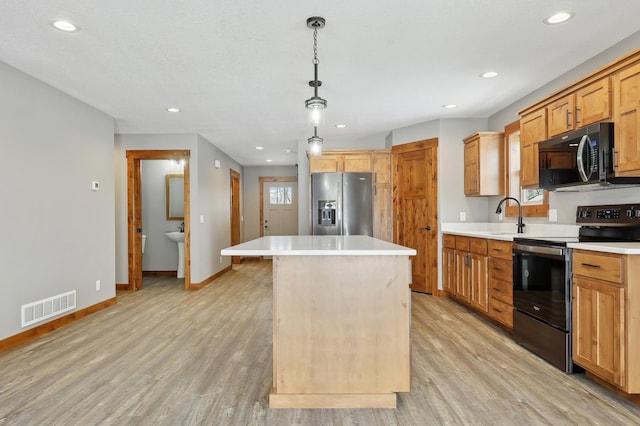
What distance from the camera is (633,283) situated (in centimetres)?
207

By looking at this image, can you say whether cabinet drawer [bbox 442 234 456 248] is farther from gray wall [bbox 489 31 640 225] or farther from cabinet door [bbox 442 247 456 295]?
gray wall [bbox 489 31 640 225]

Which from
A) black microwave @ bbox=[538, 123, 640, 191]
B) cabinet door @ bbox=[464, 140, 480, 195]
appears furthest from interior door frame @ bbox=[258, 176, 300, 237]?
black microwave @ bbox=[538, 123, 640, 191]

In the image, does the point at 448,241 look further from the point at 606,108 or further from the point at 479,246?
the point at 606,108

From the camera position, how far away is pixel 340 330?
2.11 meters

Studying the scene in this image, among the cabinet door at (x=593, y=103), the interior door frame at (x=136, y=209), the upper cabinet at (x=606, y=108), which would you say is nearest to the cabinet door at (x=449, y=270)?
the upper cabinet at (x=606, y=108)

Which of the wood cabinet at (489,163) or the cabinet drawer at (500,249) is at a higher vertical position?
the wood cabinet at (489,163)

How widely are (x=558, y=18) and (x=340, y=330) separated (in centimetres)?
251

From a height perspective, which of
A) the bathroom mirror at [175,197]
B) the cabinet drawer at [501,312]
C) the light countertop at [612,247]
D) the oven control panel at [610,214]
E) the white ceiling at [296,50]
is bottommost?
the cabinet drawer at [501,312]

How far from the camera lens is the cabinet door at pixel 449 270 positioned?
4504mm

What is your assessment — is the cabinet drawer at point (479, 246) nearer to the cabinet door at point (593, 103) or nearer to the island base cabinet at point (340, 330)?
the cabinet door at point (593, 103)

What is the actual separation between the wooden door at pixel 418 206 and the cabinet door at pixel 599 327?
2.51 meters

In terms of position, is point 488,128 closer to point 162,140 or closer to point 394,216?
point 394,216

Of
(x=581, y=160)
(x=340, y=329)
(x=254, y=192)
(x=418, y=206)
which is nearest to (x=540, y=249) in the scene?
(x=581, y=160)

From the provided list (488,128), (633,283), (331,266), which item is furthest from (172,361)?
(488,128)
